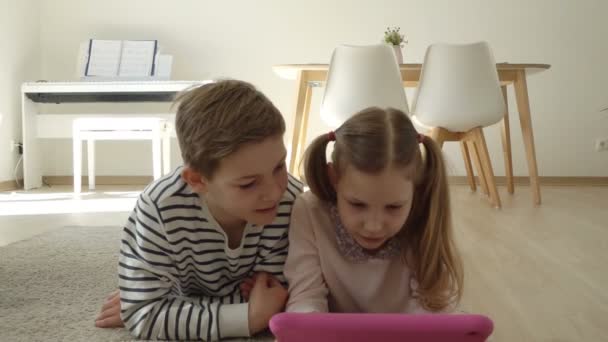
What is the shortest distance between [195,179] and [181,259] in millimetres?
152

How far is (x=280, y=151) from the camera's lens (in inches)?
33.2

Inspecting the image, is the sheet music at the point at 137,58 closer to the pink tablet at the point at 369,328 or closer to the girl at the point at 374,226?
the girl at the point at 374,226

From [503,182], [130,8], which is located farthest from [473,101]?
[130,8]

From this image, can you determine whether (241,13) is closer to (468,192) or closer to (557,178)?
(468,192)

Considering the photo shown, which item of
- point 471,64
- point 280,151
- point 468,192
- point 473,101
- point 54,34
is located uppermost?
point 54,34

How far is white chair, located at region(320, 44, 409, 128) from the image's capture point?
2.32m

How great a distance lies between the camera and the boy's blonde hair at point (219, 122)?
0.81 metres

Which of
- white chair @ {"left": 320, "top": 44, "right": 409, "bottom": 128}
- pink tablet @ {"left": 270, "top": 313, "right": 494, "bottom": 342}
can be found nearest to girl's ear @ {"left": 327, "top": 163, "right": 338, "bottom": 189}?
pink tablet @ {"left": 270, "top": 313, "right": 494, "bottom": 342}

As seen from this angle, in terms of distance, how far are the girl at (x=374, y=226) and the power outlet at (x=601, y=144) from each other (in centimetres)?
320

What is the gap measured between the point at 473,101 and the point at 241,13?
2.00m

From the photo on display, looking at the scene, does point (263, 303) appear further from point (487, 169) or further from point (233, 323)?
point (487, 169)

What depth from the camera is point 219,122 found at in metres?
0.81

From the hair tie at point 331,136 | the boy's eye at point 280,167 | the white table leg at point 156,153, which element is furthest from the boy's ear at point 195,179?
the white table leg at point 156,153

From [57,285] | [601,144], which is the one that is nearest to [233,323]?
[57,285]
